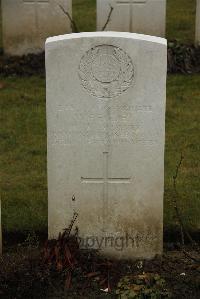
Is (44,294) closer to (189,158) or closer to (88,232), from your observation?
(88,232)

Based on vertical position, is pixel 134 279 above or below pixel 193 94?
below

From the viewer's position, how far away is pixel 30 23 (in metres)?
10.0

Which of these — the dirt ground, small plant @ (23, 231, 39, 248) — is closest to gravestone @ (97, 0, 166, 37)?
small plant @ (23, 231, 39, 248)

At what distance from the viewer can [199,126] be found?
787 cm

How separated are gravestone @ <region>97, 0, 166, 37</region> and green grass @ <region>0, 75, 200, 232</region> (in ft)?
3.33

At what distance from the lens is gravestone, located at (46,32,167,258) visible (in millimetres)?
4887

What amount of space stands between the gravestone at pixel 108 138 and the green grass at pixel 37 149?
0.58 m

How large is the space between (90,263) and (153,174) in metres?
0.74

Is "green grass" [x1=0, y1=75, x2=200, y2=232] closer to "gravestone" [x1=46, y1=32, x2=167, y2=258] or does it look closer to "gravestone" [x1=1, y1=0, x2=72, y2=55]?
"gravestone" [x1=46, y1=32, x2=167, y2=258]

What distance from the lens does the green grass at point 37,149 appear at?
19.4ft

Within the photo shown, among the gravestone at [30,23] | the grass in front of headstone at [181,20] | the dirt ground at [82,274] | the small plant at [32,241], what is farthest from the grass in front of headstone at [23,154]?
the grass in front of headstone at [181,20]

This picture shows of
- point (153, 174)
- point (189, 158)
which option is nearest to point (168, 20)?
point (189, 158)

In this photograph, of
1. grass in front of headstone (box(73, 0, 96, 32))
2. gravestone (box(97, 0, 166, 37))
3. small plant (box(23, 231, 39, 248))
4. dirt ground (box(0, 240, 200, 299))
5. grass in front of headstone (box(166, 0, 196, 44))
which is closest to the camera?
dirt ground (box(0, 240, 200, 299))

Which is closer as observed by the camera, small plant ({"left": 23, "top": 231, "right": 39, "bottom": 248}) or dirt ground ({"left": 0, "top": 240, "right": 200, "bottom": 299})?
dirt ground ({"left": 0, "top": 240, "right": 200, "bottom": 299})
